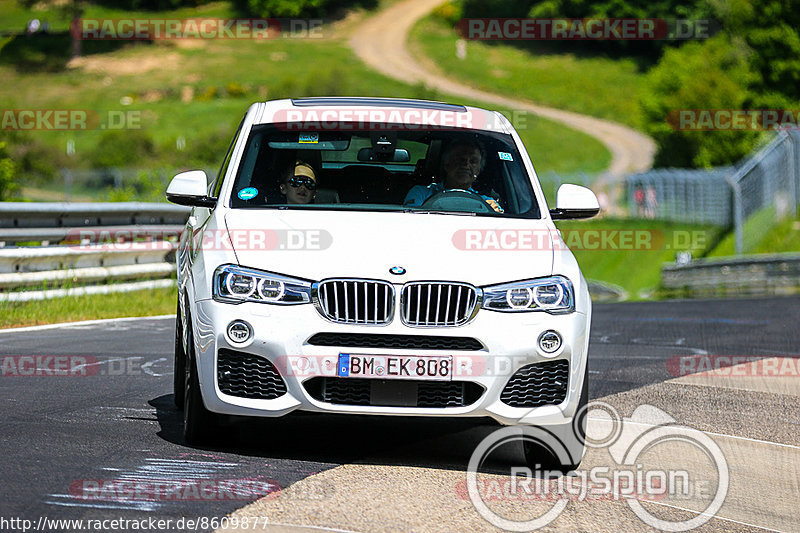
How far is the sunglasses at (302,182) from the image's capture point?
24.7 feet

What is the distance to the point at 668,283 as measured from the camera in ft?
95.0

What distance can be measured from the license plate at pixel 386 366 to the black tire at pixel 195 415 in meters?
0.77

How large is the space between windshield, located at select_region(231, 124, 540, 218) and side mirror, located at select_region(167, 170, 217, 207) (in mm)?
188

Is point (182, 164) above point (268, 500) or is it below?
below

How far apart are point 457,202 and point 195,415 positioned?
6.21 feet

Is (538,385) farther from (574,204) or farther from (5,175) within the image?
(5,175)

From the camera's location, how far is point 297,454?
6.76 meters

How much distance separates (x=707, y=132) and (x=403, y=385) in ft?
213

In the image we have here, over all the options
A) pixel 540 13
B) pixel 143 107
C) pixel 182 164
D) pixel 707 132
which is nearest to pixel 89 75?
pixel 143 107

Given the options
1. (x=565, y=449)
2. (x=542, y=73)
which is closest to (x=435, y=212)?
(x=565, y=449)

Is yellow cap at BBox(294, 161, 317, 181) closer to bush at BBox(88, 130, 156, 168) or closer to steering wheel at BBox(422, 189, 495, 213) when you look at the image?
steering wheel at BBox(422, 189, 495, 213)

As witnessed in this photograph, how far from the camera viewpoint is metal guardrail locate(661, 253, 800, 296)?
2536cm

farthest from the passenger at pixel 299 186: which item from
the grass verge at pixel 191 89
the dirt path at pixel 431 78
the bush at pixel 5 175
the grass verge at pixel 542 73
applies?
the grass verge at pixel 542 73

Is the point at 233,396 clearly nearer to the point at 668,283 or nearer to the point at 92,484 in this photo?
the point at 92,484
